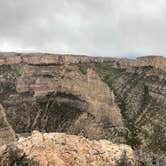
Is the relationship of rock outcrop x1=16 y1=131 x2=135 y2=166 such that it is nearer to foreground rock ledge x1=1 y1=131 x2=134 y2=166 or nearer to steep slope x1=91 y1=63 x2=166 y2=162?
foreground rock ledge x1=1 y1=131 x2=134 y2=166

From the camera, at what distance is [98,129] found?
168 meters

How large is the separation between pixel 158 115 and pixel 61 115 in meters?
31.8

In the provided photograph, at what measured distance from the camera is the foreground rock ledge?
63.1 metres

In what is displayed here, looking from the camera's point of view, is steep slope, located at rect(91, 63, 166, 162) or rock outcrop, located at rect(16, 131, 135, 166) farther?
steep slope, located at rect(91, 63, 166, 162)

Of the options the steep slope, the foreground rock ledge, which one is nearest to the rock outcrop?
the foreground rock ledge

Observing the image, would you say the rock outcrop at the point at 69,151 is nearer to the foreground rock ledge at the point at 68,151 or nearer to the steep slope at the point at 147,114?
the foreground rock ledge at the point at 68,151

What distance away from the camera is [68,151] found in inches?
2544

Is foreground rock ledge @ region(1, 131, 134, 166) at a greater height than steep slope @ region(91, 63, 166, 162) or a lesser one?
greater

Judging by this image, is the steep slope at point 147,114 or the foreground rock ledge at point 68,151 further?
the steep slope at point 147,114

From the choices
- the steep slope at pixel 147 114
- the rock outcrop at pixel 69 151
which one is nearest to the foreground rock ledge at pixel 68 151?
the rock outcrop at pixel 69 151

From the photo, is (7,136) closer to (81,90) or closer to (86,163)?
(81,90)

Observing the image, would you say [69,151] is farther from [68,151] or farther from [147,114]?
[147,114]

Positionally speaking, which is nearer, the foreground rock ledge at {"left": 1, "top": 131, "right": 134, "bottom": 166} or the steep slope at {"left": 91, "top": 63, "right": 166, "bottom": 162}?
the foreground rock ledge at {"left": 1, "top": 131, "right": 134, "bottom": 166}

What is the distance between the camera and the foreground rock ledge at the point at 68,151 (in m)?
63.1
